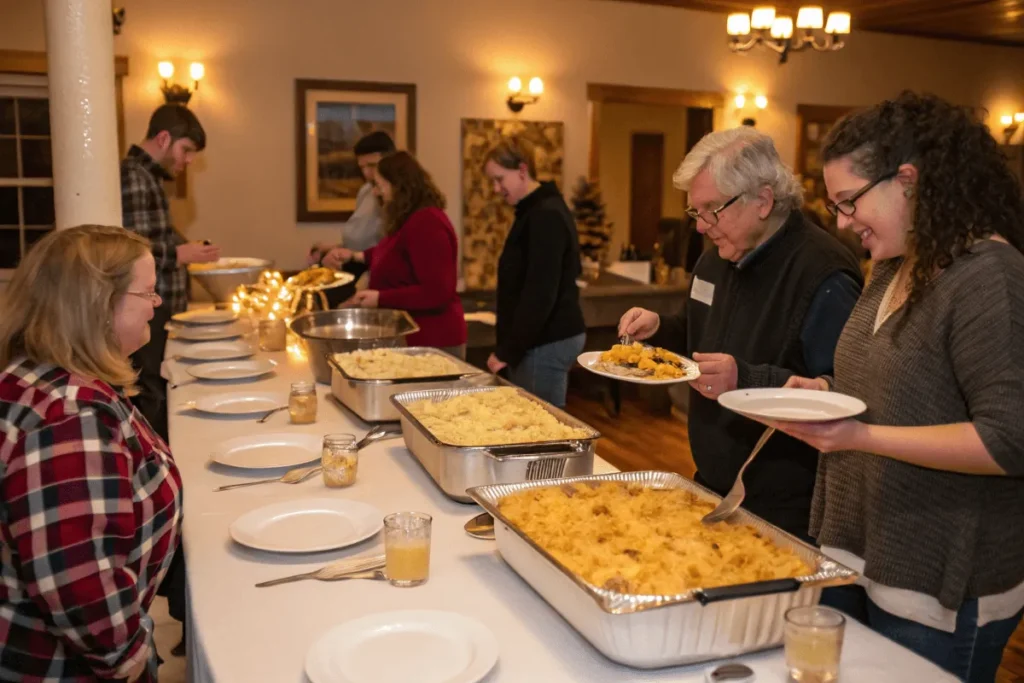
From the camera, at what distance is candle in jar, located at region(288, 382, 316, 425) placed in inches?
91.8

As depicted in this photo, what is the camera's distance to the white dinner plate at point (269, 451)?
77.3 inches

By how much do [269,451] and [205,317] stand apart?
2.00m

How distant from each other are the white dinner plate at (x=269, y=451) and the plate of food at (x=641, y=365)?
0.63 m

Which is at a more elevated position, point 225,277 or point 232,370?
point 225,277

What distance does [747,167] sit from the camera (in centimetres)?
192

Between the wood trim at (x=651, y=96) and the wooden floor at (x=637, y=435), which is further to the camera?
the wood trim at (x=651, y=96)

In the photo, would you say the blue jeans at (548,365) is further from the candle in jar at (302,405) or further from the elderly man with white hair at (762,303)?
the elderly man with white hair at (762,303)

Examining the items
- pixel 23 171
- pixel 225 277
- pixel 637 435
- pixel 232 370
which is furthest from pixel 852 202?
pixel 23 171

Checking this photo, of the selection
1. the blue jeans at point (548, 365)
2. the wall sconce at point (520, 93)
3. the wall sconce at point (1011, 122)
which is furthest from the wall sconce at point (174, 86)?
the wall sconce at point (1011, 122)

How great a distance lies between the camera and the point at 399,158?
347 centimetres

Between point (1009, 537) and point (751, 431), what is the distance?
2.04ft

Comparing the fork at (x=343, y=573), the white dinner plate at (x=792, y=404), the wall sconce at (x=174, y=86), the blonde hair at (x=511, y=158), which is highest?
the wall sconce at (x=174, y=86)

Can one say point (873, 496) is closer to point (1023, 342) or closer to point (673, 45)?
point (1023, 342)

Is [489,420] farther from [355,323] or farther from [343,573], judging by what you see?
[355,323]
